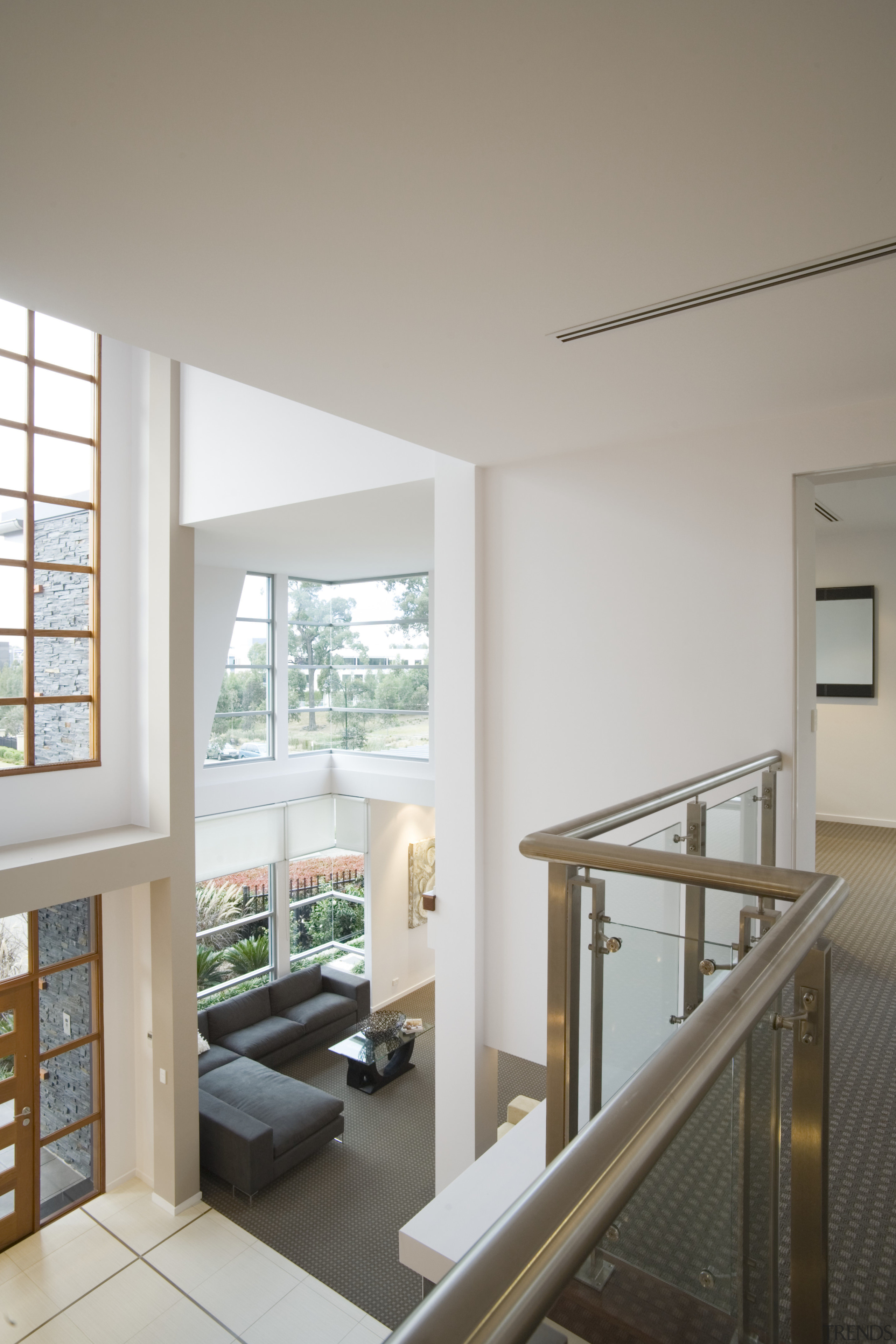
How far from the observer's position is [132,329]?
247 centimetres

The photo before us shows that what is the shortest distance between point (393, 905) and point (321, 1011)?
176 cm

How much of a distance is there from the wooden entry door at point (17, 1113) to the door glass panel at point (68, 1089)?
181 millimetres

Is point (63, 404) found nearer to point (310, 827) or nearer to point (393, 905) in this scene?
point (310, 827)

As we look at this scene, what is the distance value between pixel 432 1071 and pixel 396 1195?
2181 mm

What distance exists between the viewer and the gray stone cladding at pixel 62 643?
6086 mm

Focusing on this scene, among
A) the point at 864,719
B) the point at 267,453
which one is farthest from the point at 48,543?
the point at 864,719

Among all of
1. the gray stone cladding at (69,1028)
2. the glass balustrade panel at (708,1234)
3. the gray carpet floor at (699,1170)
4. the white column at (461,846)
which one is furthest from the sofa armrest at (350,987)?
the glass balustrade panel at (708,1234)

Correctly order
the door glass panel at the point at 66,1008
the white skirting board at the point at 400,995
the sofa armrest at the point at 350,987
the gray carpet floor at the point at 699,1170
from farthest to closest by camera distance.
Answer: the white skirting board at the point at 400,995, the sofa armrest at the point at 350,987, the door glass panel at the point at 66,1008, the gray carpet floor at the point at 699,1170

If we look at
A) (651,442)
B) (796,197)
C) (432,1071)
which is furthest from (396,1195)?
(796,197)

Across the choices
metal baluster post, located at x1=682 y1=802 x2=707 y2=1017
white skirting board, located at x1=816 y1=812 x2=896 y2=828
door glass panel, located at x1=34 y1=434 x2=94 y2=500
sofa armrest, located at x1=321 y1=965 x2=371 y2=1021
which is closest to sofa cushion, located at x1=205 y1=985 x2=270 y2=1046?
sofa armrest, located at x1=321 y1=965 x2=371 y2=1021

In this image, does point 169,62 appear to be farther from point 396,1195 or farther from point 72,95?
point 396,1195

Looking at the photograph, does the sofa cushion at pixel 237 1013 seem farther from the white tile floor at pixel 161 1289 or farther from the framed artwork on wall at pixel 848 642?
the framed artwork on wall at pixel 848 642

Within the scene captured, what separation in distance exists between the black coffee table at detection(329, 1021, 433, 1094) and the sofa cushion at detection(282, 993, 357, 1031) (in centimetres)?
86

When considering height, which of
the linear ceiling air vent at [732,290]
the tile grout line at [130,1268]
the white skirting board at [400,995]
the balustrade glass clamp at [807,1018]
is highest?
the linear ceiling air vent at [732,290]
